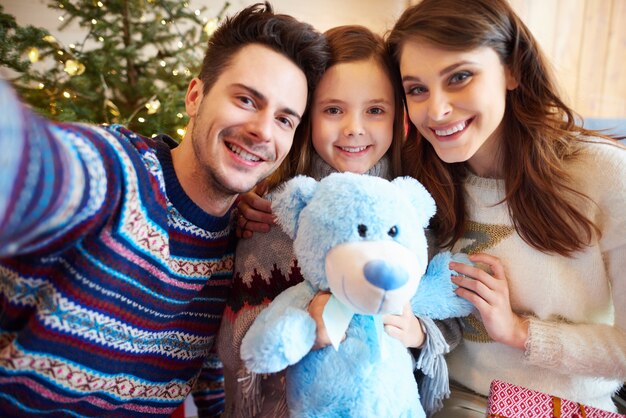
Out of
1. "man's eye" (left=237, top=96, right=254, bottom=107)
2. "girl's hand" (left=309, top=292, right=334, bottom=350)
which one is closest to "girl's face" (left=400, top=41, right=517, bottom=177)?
"man's eye" (left=237, top=96, right=254, bottom=107)

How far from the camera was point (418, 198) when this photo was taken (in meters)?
0.85

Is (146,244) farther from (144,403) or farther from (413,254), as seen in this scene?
(413,254)

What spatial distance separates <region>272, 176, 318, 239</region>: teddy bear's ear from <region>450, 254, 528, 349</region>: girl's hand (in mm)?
407

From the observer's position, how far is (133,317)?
3.19 ft

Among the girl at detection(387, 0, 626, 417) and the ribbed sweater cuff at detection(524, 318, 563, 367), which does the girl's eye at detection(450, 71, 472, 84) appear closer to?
the girl at detection(387, 0, 626, 417)

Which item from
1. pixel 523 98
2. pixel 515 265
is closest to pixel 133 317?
pixel 515 265

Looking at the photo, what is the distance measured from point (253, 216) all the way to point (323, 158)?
0.29 m

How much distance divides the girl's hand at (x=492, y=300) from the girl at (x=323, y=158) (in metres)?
0.17

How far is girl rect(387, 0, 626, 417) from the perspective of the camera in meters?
1.02

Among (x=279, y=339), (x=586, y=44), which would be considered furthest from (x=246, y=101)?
(x=586, y=44)

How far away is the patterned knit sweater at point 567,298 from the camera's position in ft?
3.33

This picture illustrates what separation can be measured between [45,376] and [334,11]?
132 inches

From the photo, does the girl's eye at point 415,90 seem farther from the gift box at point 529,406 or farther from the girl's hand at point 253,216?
the gift box at point 529,406

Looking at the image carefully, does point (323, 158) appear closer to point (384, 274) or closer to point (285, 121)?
point (285, 121)
